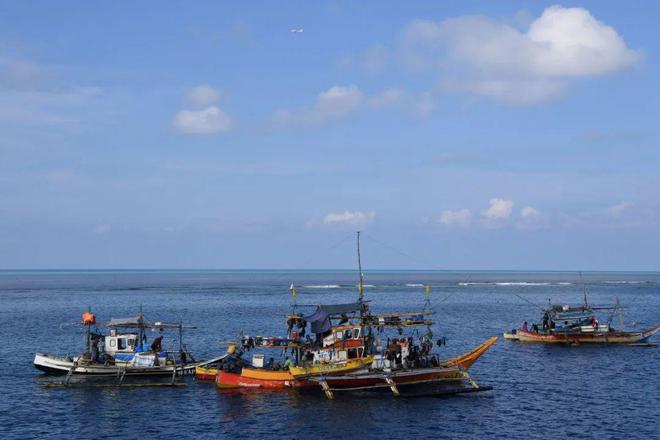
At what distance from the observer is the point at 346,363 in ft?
167

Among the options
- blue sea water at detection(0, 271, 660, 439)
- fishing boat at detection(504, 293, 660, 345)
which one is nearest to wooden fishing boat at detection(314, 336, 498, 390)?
blue sea water at detection(0, 271, 660, 439)

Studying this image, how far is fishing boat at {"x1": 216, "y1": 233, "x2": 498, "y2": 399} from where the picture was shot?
166 ft

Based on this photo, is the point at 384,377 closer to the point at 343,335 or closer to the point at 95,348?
the point at 343,335

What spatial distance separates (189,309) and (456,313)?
50873mm

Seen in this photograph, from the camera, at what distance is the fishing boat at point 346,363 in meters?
50.7

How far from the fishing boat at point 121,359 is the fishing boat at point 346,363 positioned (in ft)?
20.8

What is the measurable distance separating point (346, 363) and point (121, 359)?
20.0 m

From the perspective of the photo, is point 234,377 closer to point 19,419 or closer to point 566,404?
point 19,419

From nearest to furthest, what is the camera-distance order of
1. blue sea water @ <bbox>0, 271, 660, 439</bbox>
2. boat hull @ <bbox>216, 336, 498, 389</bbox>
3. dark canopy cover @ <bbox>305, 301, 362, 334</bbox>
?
blue sea water @ <bbox>0, 271, 660, 439</bbox> < boat hull @ <bbox>216, 336, 498, 389</bbox> < dark canopy cover @ <bbox>305, 301, 362, 334</bbox>

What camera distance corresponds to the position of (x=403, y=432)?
41.1 metres

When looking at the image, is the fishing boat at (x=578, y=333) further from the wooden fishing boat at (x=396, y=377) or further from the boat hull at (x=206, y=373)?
the boat hull at (x=206, y=373)

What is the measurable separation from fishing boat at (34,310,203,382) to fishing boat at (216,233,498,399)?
250 inches

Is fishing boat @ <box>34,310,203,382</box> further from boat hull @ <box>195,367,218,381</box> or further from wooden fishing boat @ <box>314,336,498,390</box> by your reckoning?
wooden fishing boat @ <box>314,336,498,390</box>

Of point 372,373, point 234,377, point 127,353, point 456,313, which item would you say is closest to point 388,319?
point 372,373
